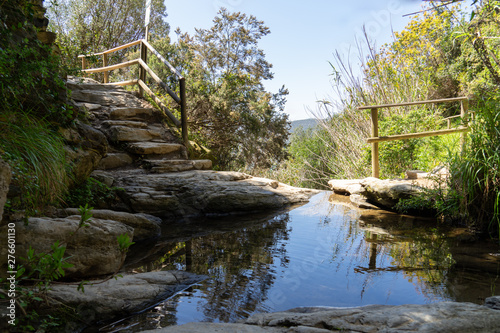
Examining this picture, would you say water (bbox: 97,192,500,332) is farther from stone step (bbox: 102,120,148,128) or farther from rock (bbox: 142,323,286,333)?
stone step (bbox: 102,120,148,128)

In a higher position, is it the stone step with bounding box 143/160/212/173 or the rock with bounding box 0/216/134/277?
the stone step with bounding box 143/160/212/173

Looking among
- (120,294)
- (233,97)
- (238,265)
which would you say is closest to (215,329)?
(120,294)

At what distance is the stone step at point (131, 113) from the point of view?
6.11m

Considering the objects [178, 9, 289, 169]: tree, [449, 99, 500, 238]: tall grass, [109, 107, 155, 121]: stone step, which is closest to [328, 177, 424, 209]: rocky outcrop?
[449, 99, 500, 238]: tall grass

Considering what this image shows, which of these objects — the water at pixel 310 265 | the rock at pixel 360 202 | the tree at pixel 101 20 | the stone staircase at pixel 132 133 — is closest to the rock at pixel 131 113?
the stone staircase at pixel 132 133

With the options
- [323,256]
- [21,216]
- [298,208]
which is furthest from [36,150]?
[298,208]

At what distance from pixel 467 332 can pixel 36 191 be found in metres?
2.77

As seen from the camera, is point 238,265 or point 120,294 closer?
point 120,294

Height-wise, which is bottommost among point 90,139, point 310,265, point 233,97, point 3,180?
point 310,265

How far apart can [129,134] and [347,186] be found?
3.94m

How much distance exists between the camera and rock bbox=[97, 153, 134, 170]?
5.06 m

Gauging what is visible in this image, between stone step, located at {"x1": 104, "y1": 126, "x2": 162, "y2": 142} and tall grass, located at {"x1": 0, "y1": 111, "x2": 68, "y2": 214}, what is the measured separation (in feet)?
8.16

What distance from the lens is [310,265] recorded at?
9.52 ft

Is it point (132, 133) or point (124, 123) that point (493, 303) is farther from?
point (124, 123)
